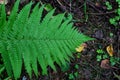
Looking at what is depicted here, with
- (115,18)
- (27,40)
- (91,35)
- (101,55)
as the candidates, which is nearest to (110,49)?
(101,55)

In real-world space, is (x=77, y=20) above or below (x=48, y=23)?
below

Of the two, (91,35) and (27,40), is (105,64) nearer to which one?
(91,35)

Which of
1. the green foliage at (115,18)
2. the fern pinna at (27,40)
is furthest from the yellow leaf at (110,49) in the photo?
the fern pinna at (27,40)

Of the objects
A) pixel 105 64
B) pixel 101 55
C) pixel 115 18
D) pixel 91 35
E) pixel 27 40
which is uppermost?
pixel 27 40

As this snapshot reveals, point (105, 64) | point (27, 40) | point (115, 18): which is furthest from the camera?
point (115, 18)

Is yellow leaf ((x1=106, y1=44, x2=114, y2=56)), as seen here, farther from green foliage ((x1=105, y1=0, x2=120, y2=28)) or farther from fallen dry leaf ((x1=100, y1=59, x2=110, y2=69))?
green foliage ((x1=105, y1=0, x2=120, y2=28))

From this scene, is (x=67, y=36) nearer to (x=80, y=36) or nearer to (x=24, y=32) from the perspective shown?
(x=80, y=36)

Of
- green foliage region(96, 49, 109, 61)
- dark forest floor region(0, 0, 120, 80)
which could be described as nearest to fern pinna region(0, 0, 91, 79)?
dark forest floor region(0, 0, 120, 80)

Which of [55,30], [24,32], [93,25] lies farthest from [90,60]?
[24,32]

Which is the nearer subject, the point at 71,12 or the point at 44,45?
the point at 44,45
